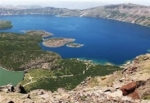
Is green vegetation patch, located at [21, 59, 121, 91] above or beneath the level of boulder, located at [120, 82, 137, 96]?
Result: beneath

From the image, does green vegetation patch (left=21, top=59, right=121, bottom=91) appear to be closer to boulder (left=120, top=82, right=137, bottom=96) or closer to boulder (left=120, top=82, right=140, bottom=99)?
boulder (left=120, top=82, right=137, bottom=96)

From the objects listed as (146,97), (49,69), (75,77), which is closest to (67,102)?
(146,97)

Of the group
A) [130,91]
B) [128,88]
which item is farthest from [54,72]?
[130,91]

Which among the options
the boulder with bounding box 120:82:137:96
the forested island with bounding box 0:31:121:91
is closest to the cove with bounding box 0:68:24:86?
the forested island with bounding box 0:31:121:91

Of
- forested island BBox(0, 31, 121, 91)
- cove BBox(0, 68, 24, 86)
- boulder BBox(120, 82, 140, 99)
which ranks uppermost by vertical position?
boulder BBox(120, 82, 140, 99)

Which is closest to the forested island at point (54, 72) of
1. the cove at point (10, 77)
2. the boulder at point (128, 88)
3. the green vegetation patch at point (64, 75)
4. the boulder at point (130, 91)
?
the green vegetation patch at point (64, 75)

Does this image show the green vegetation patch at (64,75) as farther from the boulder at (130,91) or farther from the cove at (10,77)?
the boulder at (130,91)

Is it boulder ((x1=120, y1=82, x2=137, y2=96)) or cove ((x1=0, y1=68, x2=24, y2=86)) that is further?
cove ((x1=0, y1=68, x2=24, y2=86))

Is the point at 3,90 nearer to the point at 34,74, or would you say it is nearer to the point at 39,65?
the point at 34,74

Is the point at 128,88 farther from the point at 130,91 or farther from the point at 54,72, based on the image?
the point at 54,72
